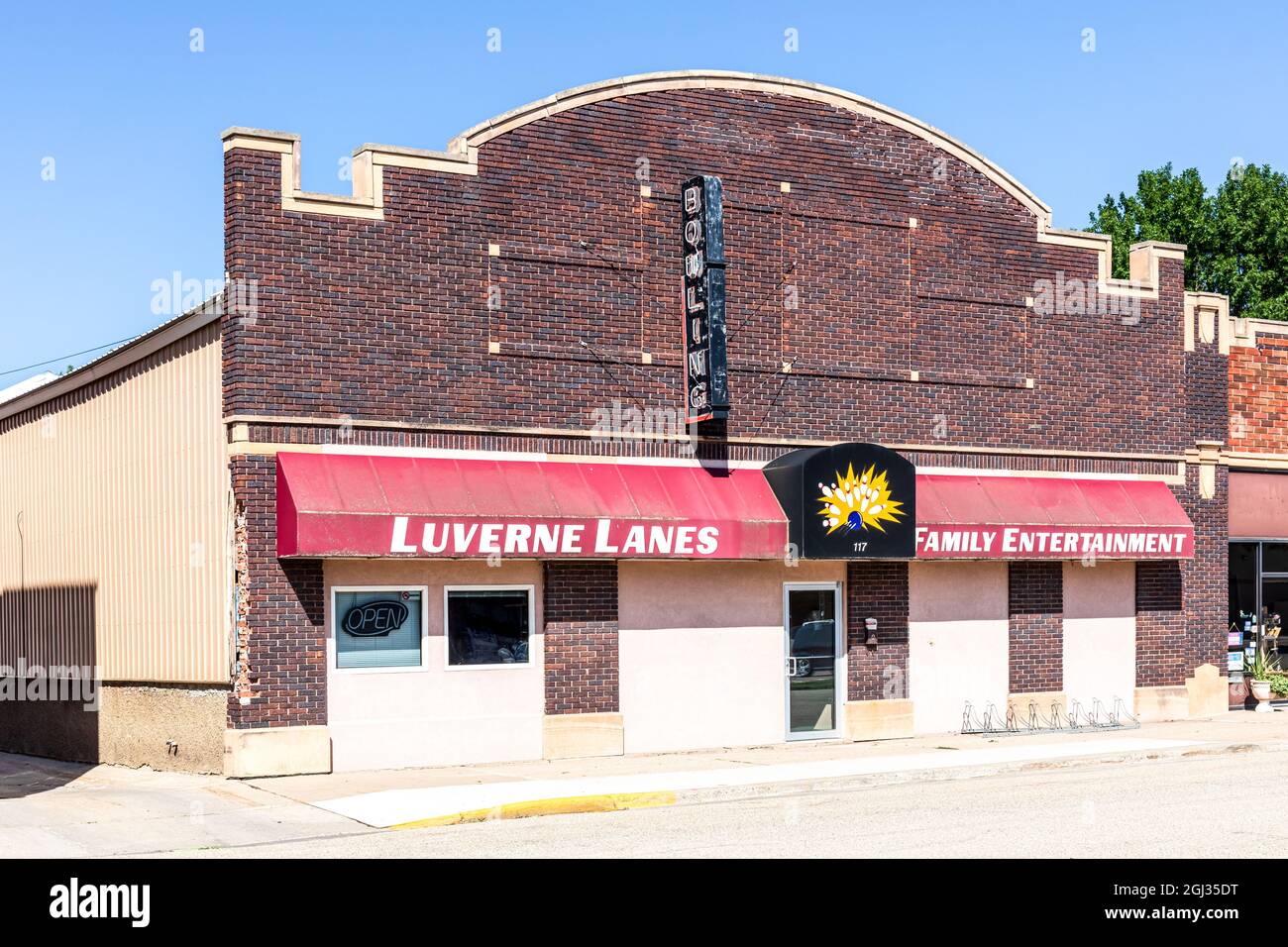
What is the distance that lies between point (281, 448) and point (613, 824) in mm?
6733

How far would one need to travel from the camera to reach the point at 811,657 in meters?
23.1

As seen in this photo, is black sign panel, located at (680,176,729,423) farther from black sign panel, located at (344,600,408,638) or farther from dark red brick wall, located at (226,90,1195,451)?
black sign panel, located at (344,600,408,638)

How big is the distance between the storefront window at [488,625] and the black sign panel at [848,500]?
401 centimetres

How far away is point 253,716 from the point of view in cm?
1861

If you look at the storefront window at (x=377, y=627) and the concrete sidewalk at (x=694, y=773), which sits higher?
the storefront window at (x=377, y=627)

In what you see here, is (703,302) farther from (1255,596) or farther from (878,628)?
(1255,596)

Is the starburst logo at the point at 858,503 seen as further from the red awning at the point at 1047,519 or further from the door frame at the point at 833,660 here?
the door frame at the point at 833,660

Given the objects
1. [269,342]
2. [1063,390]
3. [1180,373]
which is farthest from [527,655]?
[1180,373]

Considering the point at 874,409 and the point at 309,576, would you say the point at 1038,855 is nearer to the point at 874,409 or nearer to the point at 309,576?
the point at 309,576

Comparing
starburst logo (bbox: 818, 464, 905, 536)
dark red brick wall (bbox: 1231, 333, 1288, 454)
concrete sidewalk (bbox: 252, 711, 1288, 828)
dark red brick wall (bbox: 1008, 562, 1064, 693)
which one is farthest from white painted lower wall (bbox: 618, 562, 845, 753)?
dark red brick wall (bbox: 1231, 333, 1288, 454)

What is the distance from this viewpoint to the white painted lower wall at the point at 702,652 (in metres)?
21.5

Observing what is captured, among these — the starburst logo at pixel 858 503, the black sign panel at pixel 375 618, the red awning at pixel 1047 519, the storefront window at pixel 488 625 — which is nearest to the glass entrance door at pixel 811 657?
the starburst logo at pixel 858 503

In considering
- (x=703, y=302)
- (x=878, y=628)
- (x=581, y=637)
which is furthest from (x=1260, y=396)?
(x=581, y=637)

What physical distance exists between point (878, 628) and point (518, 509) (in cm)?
644
